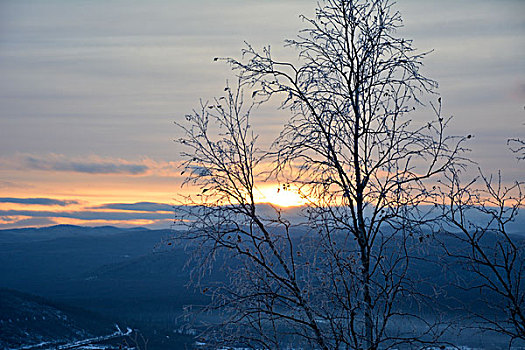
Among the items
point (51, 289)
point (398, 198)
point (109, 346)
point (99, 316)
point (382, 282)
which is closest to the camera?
point (398, 198)

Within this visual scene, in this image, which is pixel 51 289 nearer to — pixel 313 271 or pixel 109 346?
pixel 109 346

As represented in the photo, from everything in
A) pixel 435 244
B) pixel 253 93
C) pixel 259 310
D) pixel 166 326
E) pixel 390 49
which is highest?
pixel 390 49

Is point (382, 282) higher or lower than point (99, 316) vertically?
higher

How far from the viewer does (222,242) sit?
7.40 metres

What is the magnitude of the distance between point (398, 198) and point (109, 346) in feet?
271

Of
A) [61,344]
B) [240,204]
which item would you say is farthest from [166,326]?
[240,204]

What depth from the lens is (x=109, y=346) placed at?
83438 mm

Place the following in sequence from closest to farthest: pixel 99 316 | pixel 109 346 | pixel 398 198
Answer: pixel 398 198, pixel 109 346, pixel 99 316

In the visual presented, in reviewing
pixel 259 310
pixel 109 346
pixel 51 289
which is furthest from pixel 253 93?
pixel 51 289

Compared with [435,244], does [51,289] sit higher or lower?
lower

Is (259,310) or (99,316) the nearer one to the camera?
(259,310)

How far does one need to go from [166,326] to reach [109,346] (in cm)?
2862

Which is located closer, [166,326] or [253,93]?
[253,93]

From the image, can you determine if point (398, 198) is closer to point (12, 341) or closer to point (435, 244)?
point (435, 244)
